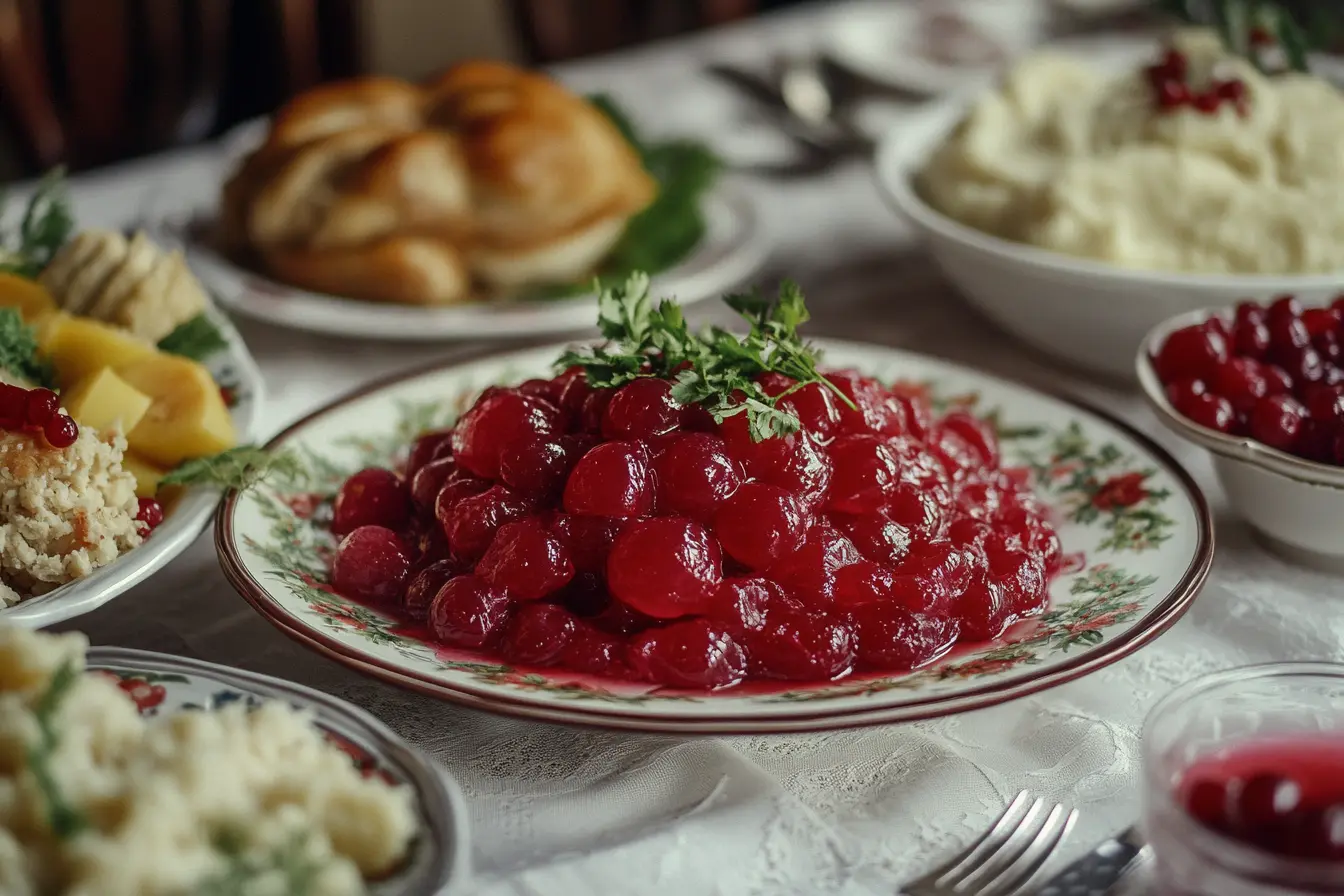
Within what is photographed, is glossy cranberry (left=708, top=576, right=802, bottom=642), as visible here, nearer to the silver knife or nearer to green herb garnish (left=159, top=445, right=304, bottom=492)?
the silver knife

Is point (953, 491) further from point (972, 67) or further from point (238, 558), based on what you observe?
point (972, 67)

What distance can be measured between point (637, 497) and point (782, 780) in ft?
1.06

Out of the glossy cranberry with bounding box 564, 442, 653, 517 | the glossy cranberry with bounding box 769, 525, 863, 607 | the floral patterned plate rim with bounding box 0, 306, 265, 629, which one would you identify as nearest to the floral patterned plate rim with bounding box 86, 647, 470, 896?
the floral patterned plate rim with bounding box 0, 306, 265, 629

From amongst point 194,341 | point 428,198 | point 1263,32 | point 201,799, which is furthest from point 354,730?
point 1263,32

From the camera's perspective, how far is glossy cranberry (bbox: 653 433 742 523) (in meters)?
1.40

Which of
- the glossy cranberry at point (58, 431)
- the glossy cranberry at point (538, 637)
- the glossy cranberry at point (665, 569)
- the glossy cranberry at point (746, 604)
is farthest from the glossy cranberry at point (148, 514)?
the glossy cranberry at point (746, 604)

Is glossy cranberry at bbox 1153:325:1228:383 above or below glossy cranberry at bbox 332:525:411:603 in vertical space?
below

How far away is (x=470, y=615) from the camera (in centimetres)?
139

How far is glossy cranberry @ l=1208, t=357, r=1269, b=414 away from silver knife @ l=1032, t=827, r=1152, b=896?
721mm

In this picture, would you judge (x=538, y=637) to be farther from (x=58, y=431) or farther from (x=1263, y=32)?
(x=1263, y=32)

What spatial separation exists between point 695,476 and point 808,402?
0.63ft

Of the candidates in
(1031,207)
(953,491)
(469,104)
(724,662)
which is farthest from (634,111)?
(724,662)

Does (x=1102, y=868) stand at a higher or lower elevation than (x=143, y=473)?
lower

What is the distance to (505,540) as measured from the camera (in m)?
1.42
